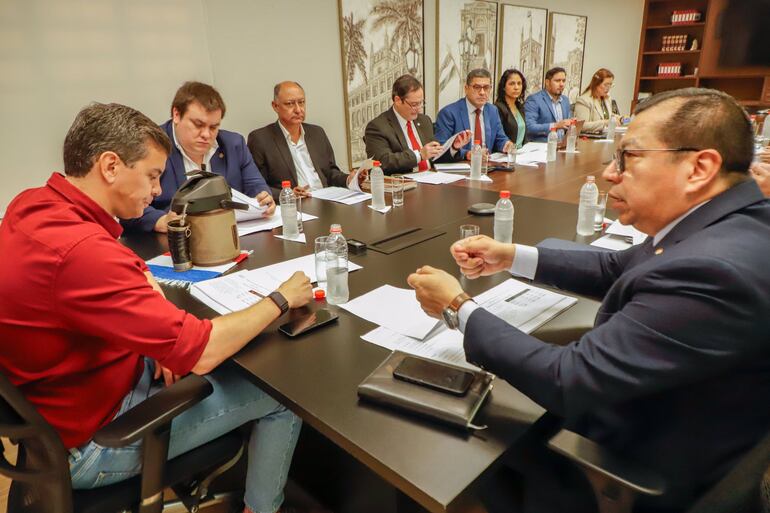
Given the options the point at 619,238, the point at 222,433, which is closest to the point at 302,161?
the point at 619,238

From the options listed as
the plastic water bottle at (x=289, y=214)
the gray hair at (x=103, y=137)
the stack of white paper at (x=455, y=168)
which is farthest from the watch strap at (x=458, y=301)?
the stack of white paper at (x=455, y=168)

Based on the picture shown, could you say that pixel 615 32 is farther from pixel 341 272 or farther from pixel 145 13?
pixel 341 272

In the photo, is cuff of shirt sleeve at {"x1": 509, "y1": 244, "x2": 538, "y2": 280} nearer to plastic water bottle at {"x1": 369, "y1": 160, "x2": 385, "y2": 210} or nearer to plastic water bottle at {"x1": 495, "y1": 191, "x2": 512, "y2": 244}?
plastic water bottle at {"x1": 495, "y1": 191, "x2": 512, "y2": 244}

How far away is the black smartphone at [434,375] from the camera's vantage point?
2.94 feet

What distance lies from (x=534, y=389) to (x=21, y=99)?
328 centimetres

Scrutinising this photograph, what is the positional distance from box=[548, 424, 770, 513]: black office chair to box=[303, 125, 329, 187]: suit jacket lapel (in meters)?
2.95

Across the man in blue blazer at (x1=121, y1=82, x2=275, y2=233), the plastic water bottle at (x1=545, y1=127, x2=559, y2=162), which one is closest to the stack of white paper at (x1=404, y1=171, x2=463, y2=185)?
the plastic water bottle at (x1=545, y1=127, x2=559, y2=162)

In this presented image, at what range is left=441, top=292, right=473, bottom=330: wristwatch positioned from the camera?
1.03 metres

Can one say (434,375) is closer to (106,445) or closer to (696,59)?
(106,445)

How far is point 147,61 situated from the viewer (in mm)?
3266

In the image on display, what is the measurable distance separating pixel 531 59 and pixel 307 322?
6.19 m

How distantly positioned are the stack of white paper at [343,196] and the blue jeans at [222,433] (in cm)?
137

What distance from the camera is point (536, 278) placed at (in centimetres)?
139

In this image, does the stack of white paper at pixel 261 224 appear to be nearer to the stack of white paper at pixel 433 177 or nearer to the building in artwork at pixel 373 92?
the stack of white paper at pixel 433 177
